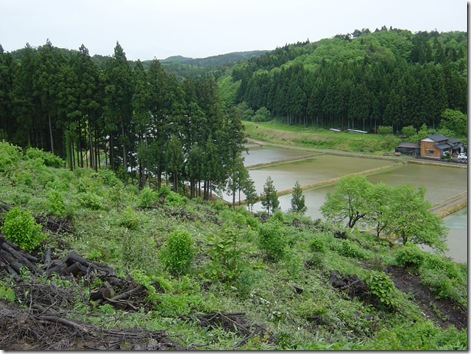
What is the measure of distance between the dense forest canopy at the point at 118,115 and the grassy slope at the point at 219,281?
252 inches

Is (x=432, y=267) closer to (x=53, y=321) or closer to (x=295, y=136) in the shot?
(x=53, y=321)

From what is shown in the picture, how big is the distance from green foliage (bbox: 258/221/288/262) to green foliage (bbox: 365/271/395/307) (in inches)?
58.0

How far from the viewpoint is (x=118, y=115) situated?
16.4 meters

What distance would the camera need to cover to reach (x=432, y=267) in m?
8.65

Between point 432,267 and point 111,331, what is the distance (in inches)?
288

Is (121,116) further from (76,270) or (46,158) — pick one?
(76,270)

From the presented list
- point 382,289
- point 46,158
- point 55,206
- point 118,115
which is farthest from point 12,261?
point 118,115

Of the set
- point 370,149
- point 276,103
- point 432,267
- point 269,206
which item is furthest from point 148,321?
point 276,103

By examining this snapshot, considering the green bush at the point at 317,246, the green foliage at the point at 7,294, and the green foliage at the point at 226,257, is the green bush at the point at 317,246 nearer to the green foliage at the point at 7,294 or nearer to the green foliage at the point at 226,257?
the green foliage at the point at 226,257

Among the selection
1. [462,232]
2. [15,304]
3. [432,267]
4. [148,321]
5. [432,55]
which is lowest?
[462,232]

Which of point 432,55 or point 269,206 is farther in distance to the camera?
point 432,55

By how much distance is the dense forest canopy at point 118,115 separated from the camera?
1584 centimetres

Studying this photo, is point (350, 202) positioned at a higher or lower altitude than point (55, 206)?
lower

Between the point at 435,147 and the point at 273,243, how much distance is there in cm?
2377
